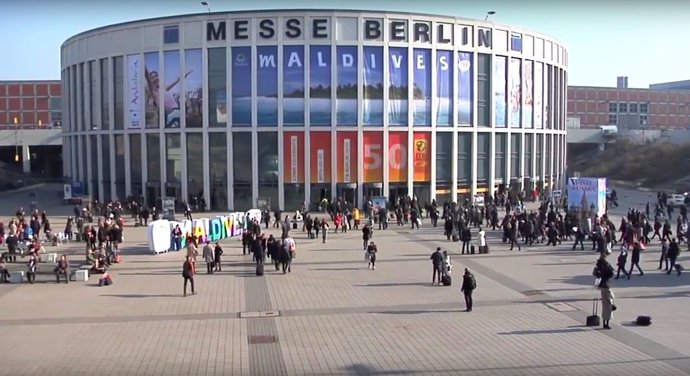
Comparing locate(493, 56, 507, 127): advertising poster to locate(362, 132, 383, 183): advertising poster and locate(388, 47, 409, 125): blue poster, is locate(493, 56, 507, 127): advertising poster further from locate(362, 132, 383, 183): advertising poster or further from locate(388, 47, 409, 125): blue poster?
locate(362, 132, 383, 183): advertising poster

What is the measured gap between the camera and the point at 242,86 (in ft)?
163

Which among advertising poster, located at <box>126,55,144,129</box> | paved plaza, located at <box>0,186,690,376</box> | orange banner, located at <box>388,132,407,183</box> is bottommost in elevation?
paved plaza, located at <box>0,186,690,376</box>

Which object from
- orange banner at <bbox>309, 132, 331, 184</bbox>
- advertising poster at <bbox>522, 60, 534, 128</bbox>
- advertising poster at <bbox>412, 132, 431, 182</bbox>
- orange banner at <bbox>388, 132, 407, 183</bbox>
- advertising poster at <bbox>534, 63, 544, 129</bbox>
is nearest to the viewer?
orange banner at <bbox>309, 132, 331, 184</bbox>

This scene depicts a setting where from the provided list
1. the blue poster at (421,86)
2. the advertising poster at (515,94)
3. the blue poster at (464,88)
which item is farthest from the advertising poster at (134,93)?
the advertising poster at (515,94)

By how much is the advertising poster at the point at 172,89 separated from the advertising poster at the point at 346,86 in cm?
1150

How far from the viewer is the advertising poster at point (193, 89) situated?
50.1 metres

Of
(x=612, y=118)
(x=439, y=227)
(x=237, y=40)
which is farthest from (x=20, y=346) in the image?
(x=612, y=118)

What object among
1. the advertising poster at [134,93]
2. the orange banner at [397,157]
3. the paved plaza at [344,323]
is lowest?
the paved plaza at [344,323]

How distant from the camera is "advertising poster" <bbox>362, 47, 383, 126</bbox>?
49.7 m

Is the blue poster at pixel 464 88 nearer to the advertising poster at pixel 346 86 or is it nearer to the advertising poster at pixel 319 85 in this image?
the advertising poster at pixel 346 86

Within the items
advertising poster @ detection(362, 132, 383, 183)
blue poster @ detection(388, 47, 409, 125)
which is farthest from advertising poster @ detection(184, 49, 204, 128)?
blue poster @ detection(388, 47, 409, 125)

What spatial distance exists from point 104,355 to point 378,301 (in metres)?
7.63

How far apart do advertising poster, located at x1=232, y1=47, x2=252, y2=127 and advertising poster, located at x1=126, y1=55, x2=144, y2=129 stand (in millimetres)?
7821

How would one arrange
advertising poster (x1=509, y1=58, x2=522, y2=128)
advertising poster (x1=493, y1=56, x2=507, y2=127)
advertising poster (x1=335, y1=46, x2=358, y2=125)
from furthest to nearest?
1. advertising poster (x1=509, y1=58, x2=522, y2=128)
2. advertising poster (x1=493, y1=56, x2=507, y2=127)
3. advertising poster (x1=335, y1=46, x2=358, y2=125)
